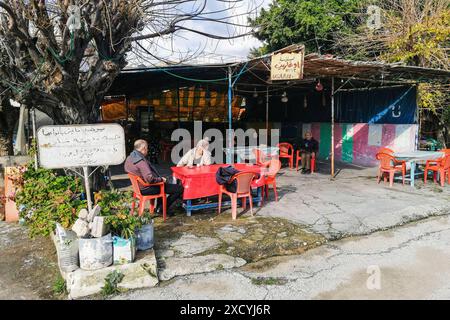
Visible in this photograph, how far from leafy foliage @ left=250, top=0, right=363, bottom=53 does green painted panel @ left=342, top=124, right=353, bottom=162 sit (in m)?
3.92

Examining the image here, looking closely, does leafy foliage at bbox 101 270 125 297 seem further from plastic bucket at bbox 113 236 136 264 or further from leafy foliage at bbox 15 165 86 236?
leafy foliage at bbox 15 165 86 236

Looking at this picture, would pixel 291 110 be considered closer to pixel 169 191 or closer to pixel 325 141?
pixel 325 141

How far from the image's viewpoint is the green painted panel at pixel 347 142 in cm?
1227

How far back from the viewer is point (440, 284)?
11.8ft

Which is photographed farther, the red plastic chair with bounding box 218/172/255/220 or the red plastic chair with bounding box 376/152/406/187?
the red plastic chair with bounding box 376/152/406/187

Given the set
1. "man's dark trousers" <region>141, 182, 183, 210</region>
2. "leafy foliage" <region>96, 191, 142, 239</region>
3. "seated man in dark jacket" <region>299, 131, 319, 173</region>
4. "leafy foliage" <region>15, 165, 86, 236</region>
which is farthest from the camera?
"seated man in dark jacket" <region>299, 131, 319, 173</region>

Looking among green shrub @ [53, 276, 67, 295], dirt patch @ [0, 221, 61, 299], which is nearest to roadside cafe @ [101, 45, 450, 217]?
dirt patch @ [0, 221, 61, 299]

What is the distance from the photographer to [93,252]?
341cm

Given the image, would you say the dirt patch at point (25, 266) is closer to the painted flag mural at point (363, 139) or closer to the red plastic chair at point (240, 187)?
the red plastic chair at point (240, 187)

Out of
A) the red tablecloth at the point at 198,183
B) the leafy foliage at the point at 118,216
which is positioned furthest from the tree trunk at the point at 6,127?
the leafy foliage at the point at 118,216

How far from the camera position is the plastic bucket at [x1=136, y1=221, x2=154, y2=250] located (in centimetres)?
390

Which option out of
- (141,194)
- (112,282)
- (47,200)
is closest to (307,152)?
(141,194)

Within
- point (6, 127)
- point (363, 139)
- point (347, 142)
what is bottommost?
point (347, 142)

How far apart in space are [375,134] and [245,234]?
8.29m
